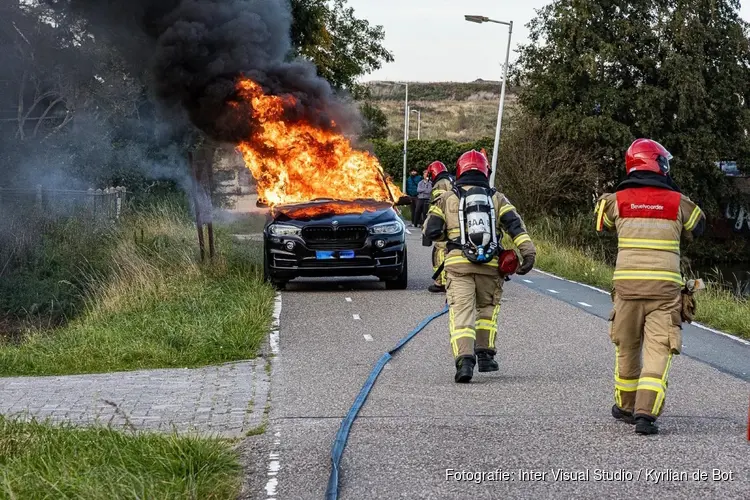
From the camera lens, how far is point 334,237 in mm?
15297

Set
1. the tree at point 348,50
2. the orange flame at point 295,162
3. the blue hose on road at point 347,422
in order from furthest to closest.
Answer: the tree at point 348,50 → the orange flame at point 295,162 → the blue hose on road at point 347,422

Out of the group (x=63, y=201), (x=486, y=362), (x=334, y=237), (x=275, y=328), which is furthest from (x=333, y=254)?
(x=63, y=201)

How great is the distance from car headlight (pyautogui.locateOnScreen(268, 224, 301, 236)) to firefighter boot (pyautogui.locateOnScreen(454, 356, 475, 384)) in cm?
704

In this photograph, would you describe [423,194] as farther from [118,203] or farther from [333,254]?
[333,254]

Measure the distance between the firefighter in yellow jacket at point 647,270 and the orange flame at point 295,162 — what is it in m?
9.60

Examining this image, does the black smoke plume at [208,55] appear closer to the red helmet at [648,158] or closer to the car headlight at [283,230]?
the car headlight at [283,230]

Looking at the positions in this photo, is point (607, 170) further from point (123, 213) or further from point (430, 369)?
point (430, 369)

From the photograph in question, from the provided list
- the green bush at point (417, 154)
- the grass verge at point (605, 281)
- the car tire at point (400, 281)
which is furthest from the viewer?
the green bush at point (417, 154)

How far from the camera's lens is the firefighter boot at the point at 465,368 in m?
8.42

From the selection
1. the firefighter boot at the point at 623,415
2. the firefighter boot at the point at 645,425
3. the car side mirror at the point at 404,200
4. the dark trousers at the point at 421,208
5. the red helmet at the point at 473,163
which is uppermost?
the red helmet at the point at 473,163

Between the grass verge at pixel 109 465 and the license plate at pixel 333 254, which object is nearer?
the grass verge at pixel 109 465

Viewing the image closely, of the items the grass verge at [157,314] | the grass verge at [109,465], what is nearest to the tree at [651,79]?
the grass verge at [157,314]

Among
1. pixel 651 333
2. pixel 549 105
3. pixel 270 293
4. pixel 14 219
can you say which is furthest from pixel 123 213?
pixel 549 105

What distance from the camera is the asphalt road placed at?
554 centimetres
